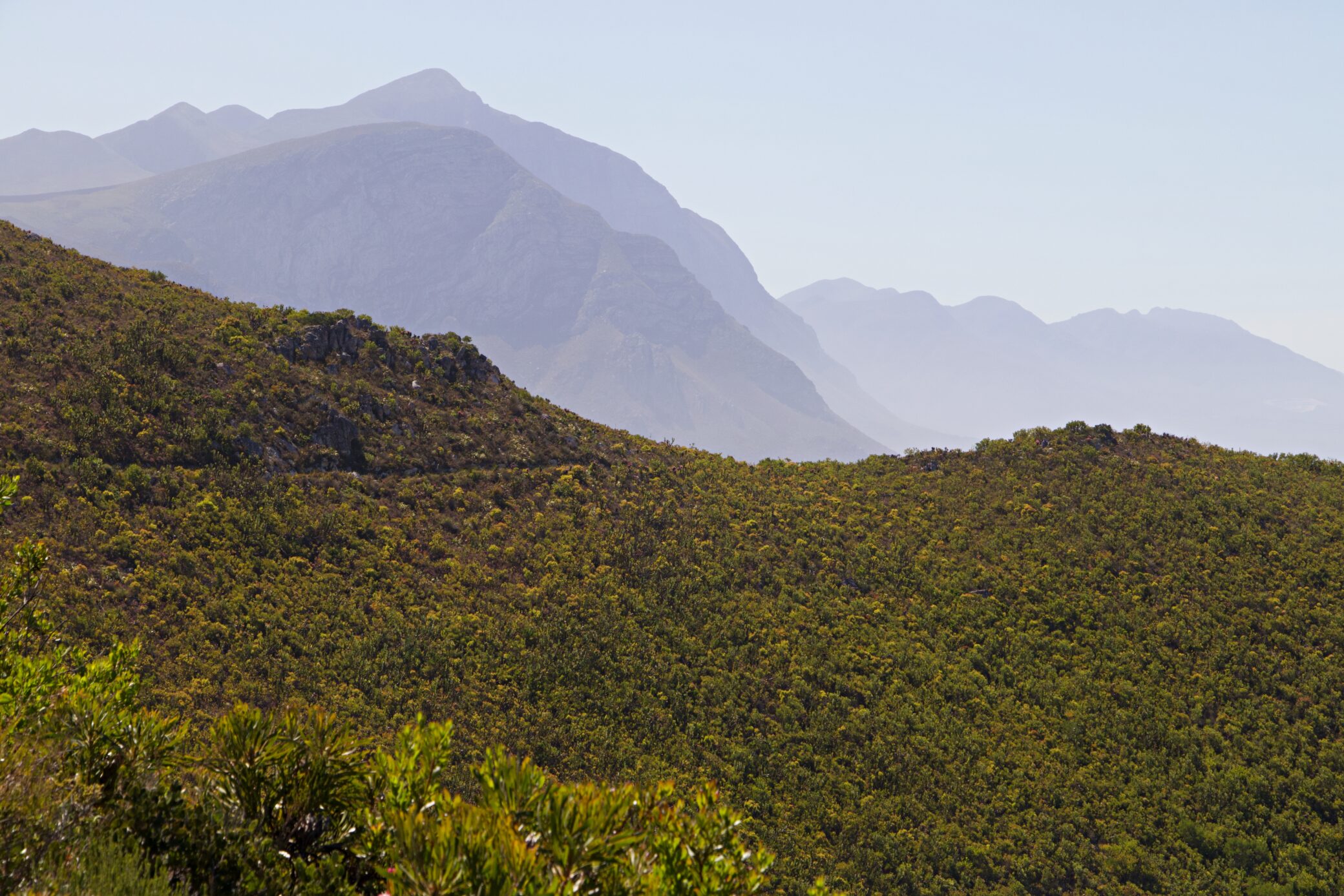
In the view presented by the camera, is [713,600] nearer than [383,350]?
Yes

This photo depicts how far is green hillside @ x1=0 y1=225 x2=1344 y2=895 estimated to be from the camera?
84.8 ft

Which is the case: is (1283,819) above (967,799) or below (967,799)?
above

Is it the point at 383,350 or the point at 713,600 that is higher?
the point at 383,350

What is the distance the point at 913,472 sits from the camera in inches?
2012

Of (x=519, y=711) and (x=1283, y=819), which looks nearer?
(x=1283, y=819)

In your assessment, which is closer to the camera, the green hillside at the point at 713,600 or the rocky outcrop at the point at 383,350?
the green hillside at the point at 713,600

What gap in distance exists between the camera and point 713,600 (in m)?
36.8

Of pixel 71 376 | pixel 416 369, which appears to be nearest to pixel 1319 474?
pixel 416 369

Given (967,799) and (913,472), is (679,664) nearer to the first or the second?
(967,799)

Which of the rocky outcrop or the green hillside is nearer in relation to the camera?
the green hillside

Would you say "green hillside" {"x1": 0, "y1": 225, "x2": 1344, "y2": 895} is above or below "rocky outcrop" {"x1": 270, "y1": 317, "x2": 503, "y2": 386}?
below

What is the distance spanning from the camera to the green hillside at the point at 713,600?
25859 millimetres

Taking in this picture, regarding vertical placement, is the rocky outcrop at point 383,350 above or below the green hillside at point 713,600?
above

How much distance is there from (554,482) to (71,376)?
2286 cm
